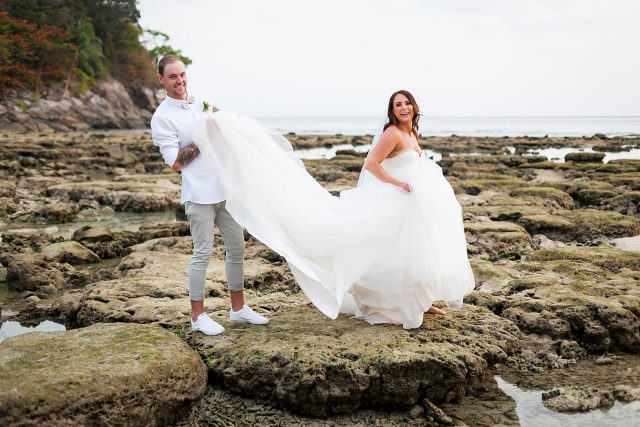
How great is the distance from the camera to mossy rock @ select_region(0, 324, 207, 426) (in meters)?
3.67

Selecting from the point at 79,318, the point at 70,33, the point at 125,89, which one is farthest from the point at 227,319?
the point at 125,89

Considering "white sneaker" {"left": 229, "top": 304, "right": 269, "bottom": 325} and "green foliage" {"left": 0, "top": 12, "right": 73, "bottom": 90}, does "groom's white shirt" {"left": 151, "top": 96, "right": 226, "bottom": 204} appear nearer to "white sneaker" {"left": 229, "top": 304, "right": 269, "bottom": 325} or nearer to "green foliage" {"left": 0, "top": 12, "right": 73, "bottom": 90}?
"white sneaker" {"left": 229, "top": 304, "right": 269, "bottom": 325}

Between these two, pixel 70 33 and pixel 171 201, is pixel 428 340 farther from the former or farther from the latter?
pixel 70 33

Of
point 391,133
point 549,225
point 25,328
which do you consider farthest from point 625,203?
point 25,328

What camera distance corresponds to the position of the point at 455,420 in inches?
170

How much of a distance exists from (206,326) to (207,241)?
2.54 ft

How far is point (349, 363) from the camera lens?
14.4 ft

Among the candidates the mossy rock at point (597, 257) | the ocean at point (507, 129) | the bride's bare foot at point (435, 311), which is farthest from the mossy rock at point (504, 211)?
the ocean at point (507, 129)

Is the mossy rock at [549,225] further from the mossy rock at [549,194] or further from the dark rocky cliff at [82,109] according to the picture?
the dark rocky cliff at [82,109]

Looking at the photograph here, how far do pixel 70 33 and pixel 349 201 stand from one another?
6435 centimetres

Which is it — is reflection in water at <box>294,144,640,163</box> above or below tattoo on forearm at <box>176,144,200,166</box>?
below

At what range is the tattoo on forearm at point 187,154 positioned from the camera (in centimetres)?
465

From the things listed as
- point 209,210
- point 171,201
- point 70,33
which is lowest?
point 171,201

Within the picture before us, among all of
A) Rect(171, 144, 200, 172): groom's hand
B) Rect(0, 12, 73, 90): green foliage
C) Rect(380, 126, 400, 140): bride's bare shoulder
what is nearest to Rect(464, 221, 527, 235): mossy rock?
Rect(380, 126, 400, 140): bride's bare shoulder
